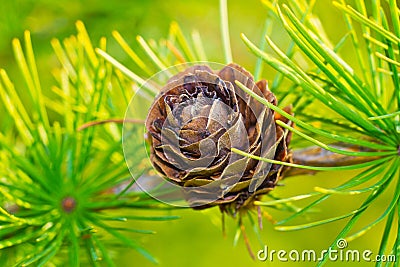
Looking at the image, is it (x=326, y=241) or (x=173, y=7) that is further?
(x=326, y=241)

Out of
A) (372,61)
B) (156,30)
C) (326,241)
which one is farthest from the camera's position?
(326,241)

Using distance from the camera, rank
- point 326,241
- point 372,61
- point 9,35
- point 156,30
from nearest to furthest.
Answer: point 372,61 < point 9,35 < point 156,30 < point 326,241

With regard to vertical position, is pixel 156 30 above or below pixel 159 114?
above

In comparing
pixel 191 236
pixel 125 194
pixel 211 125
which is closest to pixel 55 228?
pixel 125 194

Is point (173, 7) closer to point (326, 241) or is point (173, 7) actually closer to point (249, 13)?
point (249, 13)

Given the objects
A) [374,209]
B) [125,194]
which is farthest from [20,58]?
[374,209]

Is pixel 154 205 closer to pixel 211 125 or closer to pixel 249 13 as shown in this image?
pixel 211 125

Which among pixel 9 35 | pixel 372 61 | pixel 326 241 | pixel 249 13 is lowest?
pixel 326 241
